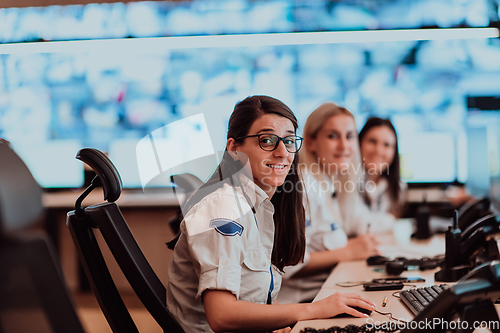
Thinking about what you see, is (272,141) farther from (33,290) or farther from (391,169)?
(391,169)

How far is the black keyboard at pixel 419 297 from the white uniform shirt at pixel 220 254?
0.35m

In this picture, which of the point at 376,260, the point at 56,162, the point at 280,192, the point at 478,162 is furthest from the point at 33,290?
the point at 56,162

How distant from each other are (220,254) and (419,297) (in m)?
0.51

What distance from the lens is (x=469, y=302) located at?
0.63m

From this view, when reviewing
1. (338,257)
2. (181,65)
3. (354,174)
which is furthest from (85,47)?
(338,257)

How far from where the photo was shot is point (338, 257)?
5.78ft

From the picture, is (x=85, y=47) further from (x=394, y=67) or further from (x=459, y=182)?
(x=459, y=182)

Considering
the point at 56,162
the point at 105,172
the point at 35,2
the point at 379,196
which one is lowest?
the point at 379,196

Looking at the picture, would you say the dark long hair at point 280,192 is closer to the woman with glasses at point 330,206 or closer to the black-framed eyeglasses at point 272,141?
the black-framed eyeglasses at point 272,141

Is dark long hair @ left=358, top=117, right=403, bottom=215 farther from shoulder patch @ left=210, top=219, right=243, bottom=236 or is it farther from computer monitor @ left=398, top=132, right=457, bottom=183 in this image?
shoulder patch @ left=210, top=219, right=243, bottom=236

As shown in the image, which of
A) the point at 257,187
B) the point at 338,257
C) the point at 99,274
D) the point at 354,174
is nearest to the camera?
the point at 99,274

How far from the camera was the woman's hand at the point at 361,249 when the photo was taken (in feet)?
5.77

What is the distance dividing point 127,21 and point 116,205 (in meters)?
2.82

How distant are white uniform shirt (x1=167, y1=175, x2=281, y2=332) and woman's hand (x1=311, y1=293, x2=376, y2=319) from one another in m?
0.17
